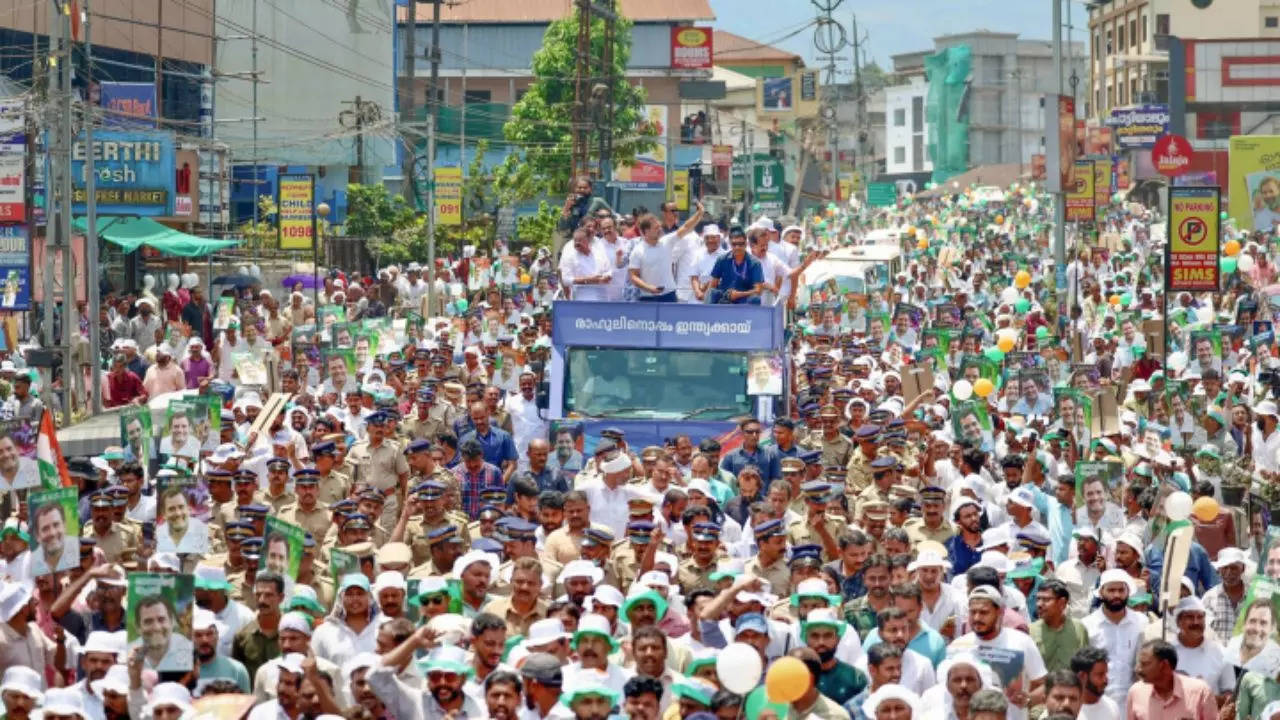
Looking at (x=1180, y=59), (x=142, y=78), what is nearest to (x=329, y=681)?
(x=142, y=78)

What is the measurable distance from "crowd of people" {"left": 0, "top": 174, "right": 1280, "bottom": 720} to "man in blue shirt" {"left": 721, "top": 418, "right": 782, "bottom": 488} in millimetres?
22

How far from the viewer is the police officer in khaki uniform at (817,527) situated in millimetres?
14875

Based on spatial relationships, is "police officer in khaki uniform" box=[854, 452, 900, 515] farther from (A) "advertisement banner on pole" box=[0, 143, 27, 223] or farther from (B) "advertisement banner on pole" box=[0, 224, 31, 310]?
(A) "advertisement banner on pole" box=[0, 143, 27, 223]

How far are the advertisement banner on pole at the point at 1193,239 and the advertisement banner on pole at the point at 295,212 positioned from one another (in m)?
15.5

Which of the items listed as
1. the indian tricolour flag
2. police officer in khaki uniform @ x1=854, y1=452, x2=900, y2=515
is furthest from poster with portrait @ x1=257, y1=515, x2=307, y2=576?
police officer in khaki uniform @ x1=854, y1=452, x2=900, y2=515

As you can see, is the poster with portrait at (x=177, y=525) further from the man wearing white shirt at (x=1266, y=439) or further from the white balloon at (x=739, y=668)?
the man wearing white shirt at (x=1266, y=439)

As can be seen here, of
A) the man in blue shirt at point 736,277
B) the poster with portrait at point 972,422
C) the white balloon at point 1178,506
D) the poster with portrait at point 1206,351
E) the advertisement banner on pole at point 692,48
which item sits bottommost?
the white balloon at point 1178,506

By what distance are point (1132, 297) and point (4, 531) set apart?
25.7 metres

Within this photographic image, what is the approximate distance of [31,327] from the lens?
35.1m

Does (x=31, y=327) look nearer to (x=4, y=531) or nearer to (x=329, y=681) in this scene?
(x=4, y=531)

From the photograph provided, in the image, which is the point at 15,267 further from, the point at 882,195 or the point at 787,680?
the point at 882,195

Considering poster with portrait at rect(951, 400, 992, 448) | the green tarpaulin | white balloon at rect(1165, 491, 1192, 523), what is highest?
the green tarpaulin

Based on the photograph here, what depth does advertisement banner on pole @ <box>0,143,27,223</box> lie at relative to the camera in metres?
27.3

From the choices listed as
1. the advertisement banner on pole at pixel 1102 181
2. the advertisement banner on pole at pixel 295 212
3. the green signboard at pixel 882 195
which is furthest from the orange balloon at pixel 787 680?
the green signboard at pixel 882 195
